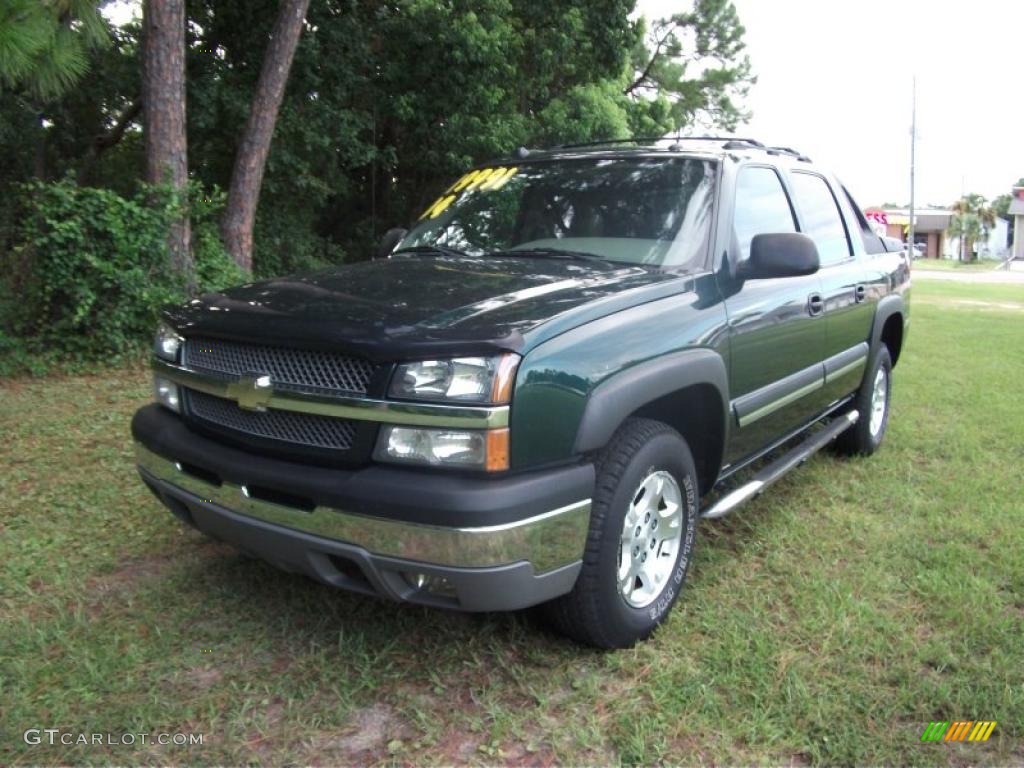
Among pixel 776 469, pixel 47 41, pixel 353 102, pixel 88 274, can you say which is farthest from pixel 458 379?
pixel 353 102

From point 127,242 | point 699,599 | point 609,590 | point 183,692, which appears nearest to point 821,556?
point 699,599

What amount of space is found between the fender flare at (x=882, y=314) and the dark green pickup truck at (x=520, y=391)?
3.83ft

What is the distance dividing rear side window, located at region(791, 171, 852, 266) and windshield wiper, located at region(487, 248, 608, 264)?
1.55 meters

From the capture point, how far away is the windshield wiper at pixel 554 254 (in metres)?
3.30

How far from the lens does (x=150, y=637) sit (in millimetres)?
2824

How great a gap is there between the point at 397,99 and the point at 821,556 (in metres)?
11.4

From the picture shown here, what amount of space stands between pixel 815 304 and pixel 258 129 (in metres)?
6.94

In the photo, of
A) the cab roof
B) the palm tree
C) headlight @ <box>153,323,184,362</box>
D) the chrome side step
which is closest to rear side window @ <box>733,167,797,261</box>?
the cab roof

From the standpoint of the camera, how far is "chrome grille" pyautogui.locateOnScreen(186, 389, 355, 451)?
2.38 m

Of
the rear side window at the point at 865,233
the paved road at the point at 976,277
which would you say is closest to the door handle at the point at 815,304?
the rear side window at the point at 865,233

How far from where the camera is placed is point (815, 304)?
3949 millimetres

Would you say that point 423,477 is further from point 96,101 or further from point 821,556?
point 96,101

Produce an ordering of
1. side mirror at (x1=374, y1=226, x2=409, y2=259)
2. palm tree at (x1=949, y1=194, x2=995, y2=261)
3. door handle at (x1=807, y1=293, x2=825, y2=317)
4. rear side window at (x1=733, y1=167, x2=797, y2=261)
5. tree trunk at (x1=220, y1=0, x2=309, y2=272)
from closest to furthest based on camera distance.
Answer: rear side window at (x1=733, y1=167, x2=797, y2=261)
door handle at (x1=807, y1=293, x2=825, y2=317)
side mirror at (x1=374, y1=226, x2=409, y2=259)
tree trunk at (x1=220, y1=0, x2=309, y2=272)
palm tree at (x1=949, y1=194, x2=995, y2=261)

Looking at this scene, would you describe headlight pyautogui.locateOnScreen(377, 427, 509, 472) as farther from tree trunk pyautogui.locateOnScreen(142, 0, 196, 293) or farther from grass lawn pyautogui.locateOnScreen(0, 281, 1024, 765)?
tree trunk pyautogui.locateOnScreen(142, 0, 196, 293)
